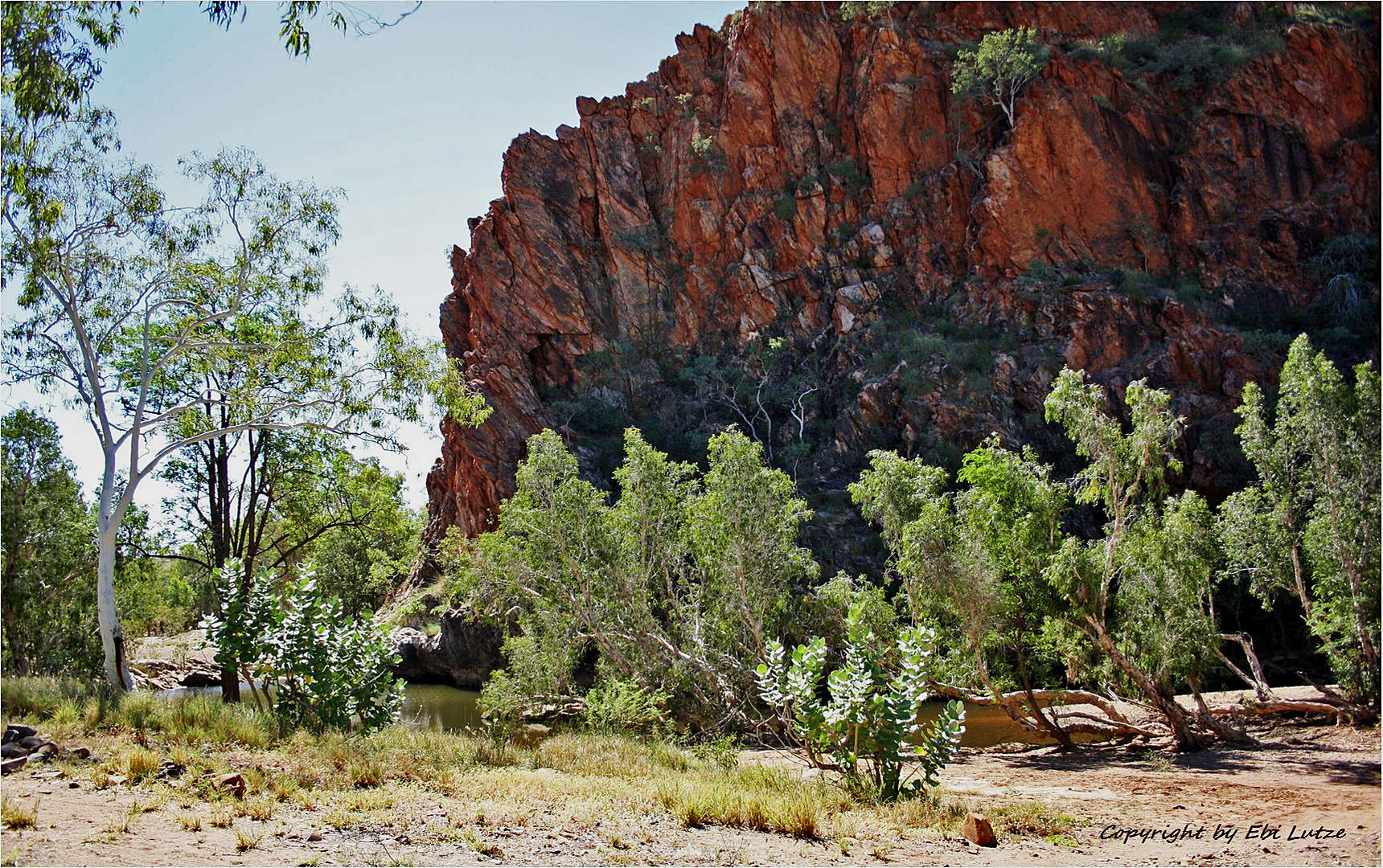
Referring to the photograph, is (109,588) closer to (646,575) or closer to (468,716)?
(646,575)

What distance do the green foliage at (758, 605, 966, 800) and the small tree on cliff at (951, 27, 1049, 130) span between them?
139ft

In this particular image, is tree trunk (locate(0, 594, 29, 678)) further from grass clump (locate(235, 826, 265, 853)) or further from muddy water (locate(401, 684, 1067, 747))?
grass clump (locate(235, 826, 265, 853))

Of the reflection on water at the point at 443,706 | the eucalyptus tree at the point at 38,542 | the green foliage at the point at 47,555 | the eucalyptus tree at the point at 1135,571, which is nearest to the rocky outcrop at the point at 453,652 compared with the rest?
the reflection on water at the point at 443,706

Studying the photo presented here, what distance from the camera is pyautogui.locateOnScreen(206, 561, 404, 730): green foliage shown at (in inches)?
443

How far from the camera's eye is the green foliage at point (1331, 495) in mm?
13336

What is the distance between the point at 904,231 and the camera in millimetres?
46719

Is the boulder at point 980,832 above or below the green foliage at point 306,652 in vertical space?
below

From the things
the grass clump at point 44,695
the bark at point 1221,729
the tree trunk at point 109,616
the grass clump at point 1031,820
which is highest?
the tree trunk at point 109,616

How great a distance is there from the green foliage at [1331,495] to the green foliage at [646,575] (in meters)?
8.74

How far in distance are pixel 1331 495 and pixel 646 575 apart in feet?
40.2

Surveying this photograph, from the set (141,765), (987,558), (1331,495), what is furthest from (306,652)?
(1331,495)

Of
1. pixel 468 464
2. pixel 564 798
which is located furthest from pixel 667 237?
pixel 564 798

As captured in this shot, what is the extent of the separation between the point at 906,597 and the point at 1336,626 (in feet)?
22.9

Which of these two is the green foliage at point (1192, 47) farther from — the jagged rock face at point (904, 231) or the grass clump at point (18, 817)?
the grass clump at point (18, 817)
